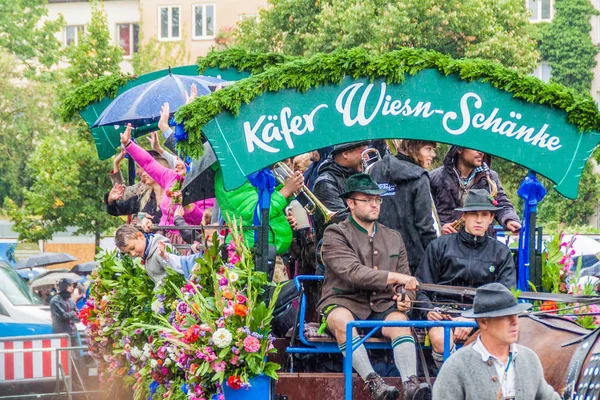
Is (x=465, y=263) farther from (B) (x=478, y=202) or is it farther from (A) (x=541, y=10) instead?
(A) (x=541, y=10)

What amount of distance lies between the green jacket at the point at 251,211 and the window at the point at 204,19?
4031 centimetres

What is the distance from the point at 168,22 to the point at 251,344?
42216 mm

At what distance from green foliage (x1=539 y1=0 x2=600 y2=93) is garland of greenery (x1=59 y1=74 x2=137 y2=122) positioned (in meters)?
31.0

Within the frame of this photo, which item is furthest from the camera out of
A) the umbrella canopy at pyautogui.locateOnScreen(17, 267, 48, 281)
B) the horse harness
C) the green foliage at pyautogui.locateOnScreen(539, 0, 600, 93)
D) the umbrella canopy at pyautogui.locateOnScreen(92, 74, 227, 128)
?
the green foliage at pyautogui.locateOnScreen(539, 0, 600, 93)

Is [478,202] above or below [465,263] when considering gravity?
above

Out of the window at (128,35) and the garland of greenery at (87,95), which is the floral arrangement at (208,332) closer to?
the garland of greenery at (87,95)

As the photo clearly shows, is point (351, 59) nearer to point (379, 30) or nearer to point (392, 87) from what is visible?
point (392, 87)

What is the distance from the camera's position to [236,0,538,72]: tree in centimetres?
2820

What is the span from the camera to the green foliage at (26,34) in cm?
4581

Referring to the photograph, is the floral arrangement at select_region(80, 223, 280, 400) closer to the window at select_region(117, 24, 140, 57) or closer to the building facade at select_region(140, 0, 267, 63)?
the building facade at select_region(140, 0, 267, 63)

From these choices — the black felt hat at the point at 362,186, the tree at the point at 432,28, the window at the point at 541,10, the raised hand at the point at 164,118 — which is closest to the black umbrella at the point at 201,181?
the raised hand at the point at 164,118

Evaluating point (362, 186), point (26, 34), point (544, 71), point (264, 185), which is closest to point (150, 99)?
point (264, 185)

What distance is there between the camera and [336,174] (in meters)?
9.62

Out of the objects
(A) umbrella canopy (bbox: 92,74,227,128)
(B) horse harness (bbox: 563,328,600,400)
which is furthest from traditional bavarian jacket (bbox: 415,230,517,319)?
(A) umbrella canopy (bbox: 92,74,227,128)
